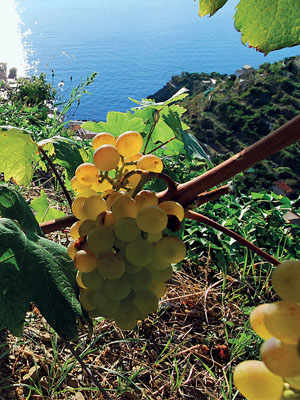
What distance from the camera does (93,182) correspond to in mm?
393

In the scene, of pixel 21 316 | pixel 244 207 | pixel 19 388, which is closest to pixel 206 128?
pixel 244 207

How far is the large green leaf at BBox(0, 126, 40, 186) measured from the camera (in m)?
0.61

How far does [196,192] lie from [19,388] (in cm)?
68

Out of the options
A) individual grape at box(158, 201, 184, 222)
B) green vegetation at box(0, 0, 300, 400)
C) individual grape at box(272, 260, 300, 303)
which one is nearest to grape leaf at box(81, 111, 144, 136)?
green vegetation at box(0, 0, 300, 400)

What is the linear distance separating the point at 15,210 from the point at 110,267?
199 millimetres

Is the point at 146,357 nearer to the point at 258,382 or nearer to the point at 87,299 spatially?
the point at 87,299

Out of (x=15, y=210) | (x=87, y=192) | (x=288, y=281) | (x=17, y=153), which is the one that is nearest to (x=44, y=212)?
(x=17, y=153)

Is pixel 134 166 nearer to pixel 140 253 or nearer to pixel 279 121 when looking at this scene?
pixel 140 253

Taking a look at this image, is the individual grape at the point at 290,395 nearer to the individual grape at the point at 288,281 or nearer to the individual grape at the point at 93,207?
the individual grape at the point at 288,281

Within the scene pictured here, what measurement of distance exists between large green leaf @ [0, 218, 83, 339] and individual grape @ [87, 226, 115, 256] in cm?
12

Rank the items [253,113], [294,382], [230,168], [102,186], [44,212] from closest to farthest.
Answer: [294,382], [230,168], [102,186], [44,212], [253,113]

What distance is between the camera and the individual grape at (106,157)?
0.36 m

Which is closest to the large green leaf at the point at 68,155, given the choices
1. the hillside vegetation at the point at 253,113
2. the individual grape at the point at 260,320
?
the individual grape at the point at 260,320

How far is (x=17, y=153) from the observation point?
634mm
